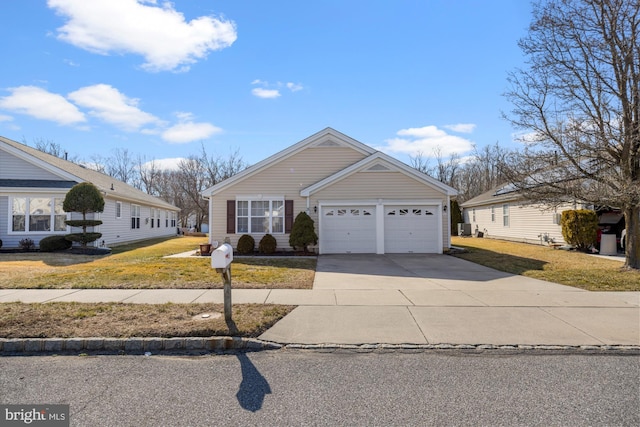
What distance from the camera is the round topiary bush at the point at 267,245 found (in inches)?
614

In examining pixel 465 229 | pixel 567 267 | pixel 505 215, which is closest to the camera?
pixel 567 267

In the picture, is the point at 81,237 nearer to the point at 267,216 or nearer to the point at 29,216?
the point at 29,216

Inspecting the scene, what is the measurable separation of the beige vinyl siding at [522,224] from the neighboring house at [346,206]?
14.2 feet

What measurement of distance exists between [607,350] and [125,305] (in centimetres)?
780

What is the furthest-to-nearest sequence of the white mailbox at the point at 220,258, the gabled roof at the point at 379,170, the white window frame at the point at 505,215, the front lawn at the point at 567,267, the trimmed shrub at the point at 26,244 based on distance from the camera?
the white window frame at the point at 505,215
the gabled roof at the point at 379,170
the trimmed shrub at the point at 26,244
the front lawn at the point at 567,267
the white mailbox at the point at 220,258

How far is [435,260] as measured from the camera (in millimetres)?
14023

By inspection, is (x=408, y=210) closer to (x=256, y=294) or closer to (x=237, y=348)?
(x=256, y=294)

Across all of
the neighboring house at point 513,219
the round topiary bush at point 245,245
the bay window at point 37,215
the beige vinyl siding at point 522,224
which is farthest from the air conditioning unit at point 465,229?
the bay window at point 37,215

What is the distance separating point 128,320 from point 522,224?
74.2 feet

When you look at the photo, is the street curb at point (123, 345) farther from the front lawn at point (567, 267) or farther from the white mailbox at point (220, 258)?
the front lawn at point (567, 267)

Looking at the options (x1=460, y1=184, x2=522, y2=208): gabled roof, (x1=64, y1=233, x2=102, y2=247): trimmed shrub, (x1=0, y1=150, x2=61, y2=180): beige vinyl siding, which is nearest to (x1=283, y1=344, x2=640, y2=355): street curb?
(x1=64, y1=233, x2=102, y2=247): trimmed shrub

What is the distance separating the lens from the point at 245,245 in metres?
15.8

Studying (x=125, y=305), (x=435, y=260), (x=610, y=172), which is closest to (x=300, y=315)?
(x=125, y=305)

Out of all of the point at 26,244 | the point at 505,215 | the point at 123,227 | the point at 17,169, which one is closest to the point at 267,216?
the point at 123,227
